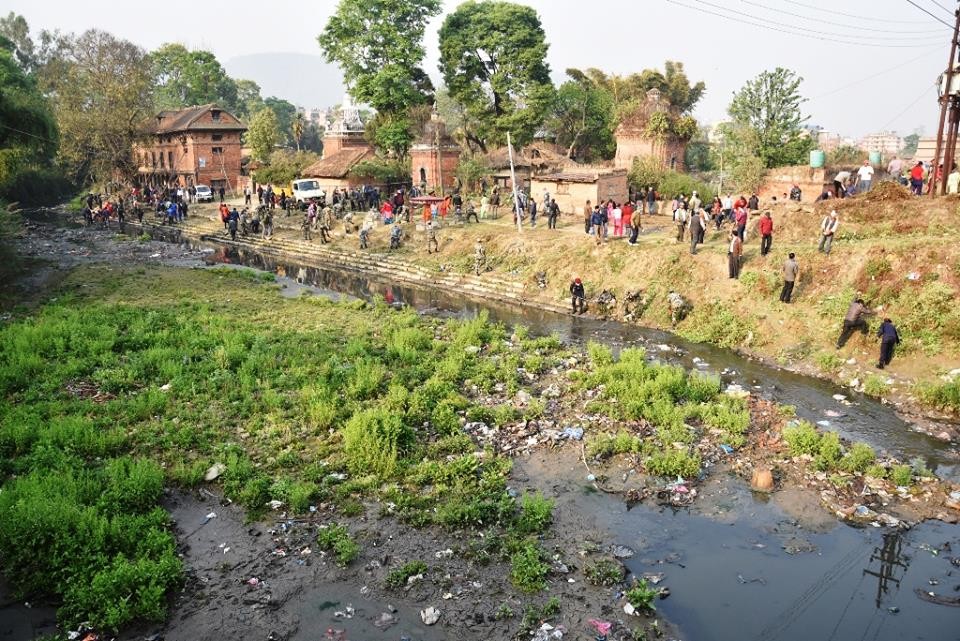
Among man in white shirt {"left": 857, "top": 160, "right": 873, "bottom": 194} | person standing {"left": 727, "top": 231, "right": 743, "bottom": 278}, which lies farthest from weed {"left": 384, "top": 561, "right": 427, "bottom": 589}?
man in white shirt {"left": 857, "top": 160, "right": 873, "bottom": 194}

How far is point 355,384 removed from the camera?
42.4 feet

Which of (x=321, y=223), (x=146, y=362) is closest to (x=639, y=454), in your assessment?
(x=146, y=362)

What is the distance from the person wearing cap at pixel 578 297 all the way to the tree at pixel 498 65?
56.8ft

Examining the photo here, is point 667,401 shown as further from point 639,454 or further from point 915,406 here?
point 915,406

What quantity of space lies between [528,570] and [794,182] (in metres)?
25.3

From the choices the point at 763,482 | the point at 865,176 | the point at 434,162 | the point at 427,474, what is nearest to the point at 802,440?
the point at 763,482

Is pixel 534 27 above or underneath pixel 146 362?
above

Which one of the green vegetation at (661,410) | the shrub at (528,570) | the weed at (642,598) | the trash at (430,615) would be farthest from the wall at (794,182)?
the trash at (430,615)

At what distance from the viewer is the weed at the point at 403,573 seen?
7.85m

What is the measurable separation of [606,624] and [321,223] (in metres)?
26.4

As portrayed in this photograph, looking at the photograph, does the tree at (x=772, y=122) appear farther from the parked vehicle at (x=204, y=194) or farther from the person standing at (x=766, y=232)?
the parked vehicle at (x=204, y=194)

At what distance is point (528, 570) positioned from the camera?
7848mm

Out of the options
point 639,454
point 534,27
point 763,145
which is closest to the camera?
point 639,454

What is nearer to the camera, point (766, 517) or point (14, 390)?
point (766, 517)
